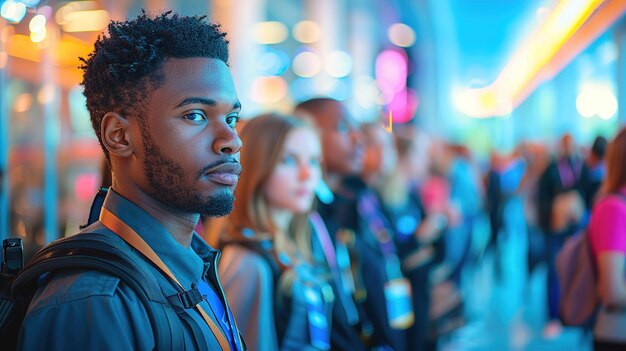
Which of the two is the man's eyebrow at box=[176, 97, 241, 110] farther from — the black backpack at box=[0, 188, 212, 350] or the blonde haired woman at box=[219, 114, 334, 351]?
the blonde haired woman at box=[219, 114, 334, 351]

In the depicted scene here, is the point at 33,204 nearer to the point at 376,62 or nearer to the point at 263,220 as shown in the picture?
the point at 263,220

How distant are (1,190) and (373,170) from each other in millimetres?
2578

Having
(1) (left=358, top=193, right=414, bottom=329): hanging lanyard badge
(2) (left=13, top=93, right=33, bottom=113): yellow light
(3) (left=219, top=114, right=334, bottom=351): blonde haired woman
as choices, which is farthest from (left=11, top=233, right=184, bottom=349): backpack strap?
(2) (left=13, top=93, right=33, bottom=113): yellow light

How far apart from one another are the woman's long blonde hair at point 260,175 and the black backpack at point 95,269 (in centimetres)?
147

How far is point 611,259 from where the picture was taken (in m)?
3.47

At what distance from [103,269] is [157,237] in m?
0.23

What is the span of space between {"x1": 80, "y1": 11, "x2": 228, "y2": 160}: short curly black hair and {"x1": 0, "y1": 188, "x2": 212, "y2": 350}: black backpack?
0.93ft

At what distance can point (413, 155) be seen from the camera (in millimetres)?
7160

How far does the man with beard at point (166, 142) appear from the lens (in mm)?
1524

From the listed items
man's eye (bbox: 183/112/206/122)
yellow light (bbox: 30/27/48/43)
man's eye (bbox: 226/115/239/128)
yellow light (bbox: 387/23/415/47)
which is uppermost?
yellow light (bbox: 387/23/415/47)

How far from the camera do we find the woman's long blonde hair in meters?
2.95

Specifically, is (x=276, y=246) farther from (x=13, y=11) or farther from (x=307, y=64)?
(x=307, y=64)

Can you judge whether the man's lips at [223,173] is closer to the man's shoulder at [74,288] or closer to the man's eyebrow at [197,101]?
the man's eyebrow at [197,101]

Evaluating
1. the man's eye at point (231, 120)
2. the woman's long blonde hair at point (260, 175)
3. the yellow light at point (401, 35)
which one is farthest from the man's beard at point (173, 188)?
the yellow light at point (401, 35)
